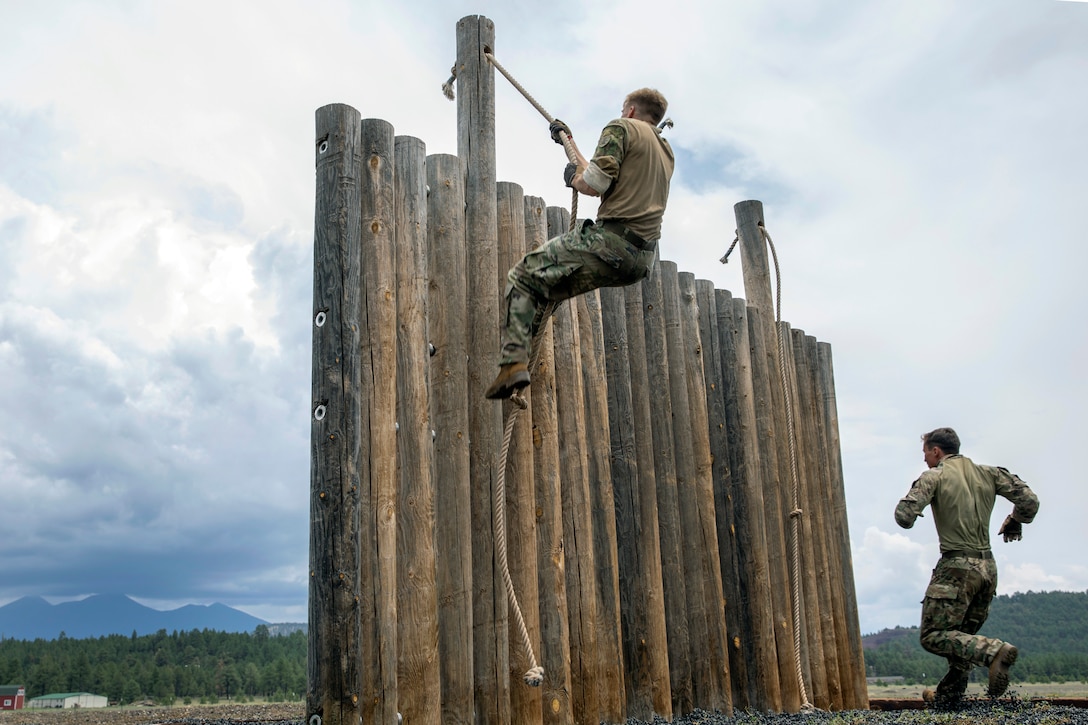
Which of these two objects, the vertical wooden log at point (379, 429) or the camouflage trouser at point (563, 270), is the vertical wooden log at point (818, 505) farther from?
the vertical wooden log at point (379, 429)

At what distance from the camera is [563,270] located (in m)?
5.54

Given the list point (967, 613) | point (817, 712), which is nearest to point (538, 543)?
point (817, 712)

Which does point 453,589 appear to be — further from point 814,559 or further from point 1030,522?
point 1030,522

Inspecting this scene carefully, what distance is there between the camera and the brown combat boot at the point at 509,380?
5.22 metres

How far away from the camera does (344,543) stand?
16.5 feet

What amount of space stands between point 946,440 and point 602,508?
13.3 feet

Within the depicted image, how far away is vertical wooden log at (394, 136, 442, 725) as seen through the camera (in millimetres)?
5137

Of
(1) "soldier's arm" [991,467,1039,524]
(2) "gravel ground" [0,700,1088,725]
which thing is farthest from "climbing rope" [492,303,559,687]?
(1) "soldier's arm" [991,467,1039,524]

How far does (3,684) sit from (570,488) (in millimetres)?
13090

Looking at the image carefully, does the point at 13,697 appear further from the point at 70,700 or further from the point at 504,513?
the point at 504,513

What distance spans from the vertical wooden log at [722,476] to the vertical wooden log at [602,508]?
1.63m

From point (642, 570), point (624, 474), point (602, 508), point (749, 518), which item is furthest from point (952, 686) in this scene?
point (602, 508)

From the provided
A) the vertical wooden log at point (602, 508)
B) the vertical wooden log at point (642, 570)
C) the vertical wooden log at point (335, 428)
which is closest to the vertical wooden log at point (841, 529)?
the vertical wooden log at point (642, 570)

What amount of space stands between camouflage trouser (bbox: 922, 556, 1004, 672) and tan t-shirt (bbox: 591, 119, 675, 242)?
4854 millimetres
